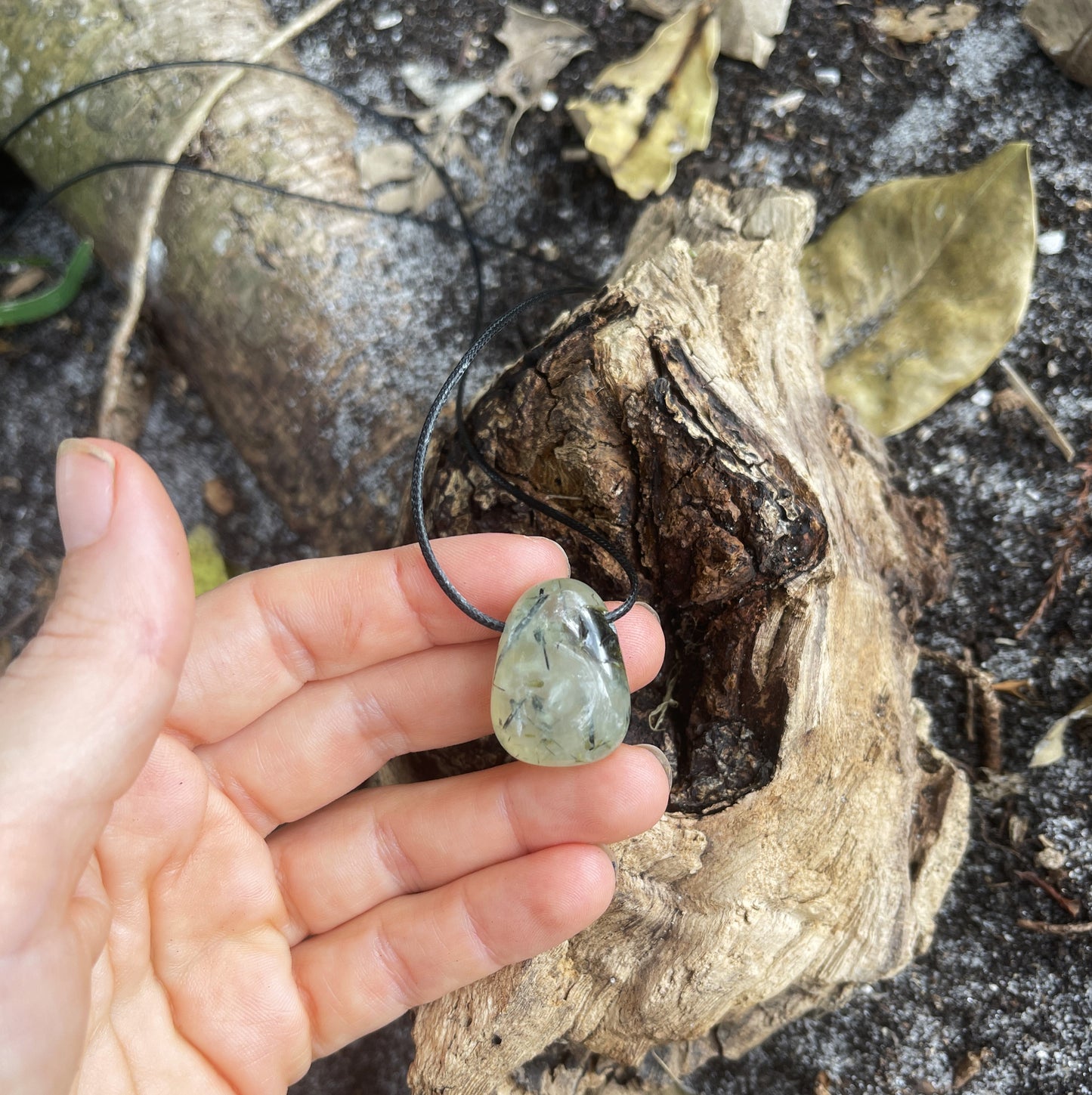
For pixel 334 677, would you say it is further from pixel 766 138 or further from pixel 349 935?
pixel 766 138

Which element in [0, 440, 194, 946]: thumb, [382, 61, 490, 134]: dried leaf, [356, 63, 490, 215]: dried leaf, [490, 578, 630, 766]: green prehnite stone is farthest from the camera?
[382, 61, 490, 134]: dried leaf

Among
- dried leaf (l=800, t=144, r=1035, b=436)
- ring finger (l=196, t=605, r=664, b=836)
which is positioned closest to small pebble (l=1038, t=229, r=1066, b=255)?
dried leaf (l=800, t=144, r=1035, b=436)

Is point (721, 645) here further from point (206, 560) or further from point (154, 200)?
point (154, 200)

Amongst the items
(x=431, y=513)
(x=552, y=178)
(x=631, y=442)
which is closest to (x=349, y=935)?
(x=431, y=513)

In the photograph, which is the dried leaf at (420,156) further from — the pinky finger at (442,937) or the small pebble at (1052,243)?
the pinky finger at (442,937)

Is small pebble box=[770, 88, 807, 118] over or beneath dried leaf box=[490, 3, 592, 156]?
beneath

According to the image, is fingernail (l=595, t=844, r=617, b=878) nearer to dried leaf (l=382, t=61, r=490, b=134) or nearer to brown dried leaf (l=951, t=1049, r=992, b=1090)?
brown dried leaf (l=951, t=1049, r=992, b=1090)
